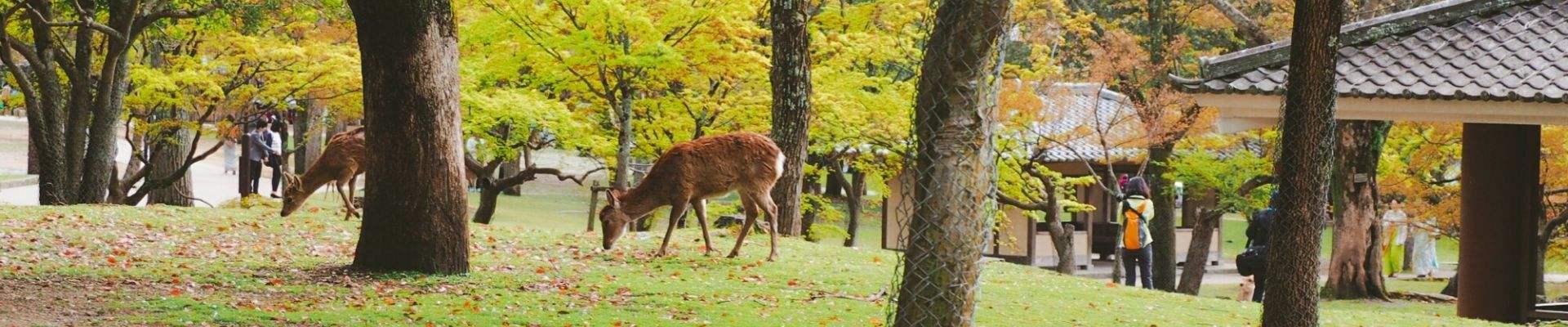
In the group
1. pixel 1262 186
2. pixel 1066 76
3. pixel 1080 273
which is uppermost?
pixel 1066 76

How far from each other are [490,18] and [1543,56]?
45.0 feet

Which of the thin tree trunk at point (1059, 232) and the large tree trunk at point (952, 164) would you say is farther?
the thin tree trunk at point (1059, 232)

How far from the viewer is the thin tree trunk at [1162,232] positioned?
1176 inches

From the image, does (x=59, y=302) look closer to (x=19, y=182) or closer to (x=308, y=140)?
(x=19, y=182)

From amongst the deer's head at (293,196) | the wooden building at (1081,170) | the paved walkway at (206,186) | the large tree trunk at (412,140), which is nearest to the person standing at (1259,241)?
the large tree trunk at (412,140)

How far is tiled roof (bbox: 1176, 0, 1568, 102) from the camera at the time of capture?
1049 centimetres

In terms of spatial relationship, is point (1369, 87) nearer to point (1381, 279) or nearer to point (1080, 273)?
point (1381, 279)

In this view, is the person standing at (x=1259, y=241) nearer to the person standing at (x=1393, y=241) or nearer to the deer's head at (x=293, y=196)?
the deer's head at (x=293, y=196)

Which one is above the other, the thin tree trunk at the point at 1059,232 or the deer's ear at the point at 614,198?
the deer's ear at the point at 614,198

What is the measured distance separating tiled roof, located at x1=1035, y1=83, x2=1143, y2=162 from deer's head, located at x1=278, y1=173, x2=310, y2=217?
1318 centimetres

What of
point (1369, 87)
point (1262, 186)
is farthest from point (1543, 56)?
point (1262, 186)

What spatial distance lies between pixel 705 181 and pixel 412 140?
3.18m

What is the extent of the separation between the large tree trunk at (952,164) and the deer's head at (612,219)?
7.52 metres

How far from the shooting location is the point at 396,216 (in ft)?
36.9
